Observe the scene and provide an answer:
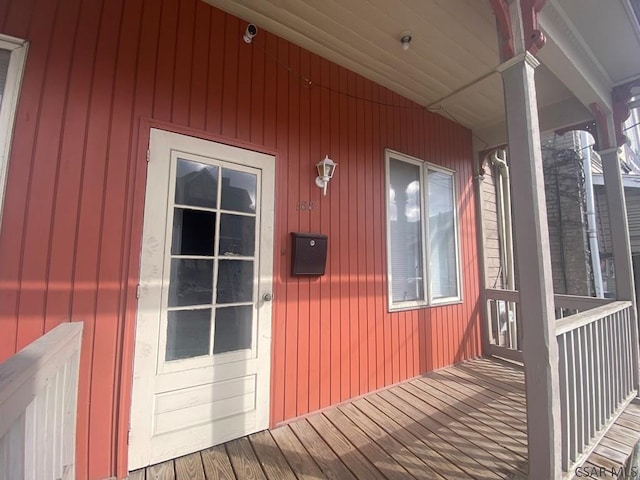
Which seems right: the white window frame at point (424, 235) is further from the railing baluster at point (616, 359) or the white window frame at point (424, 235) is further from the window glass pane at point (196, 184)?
the window glass pane at point (196, 184)

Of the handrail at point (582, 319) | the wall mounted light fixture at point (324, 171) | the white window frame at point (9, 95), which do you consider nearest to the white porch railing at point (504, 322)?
the handrail at point (582, 319)

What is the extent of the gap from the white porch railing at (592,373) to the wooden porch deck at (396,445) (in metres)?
0.13

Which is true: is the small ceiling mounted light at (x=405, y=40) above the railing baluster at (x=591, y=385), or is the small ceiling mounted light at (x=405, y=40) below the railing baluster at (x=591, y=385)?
above

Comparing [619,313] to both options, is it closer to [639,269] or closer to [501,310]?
[501,310]

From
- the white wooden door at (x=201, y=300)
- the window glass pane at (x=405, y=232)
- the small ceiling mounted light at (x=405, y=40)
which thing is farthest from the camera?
the window glass pane at (x=405, y=232)

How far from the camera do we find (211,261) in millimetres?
2047

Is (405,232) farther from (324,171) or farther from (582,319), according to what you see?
(582,319)

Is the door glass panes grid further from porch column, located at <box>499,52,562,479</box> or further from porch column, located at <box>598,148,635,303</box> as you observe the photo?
porch column, located at <box>598,148,635,303</box>

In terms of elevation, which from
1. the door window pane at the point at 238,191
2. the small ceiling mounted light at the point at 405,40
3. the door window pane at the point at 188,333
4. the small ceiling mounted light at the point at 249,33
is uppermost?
the small ceiling mounted light at the point at 405,40

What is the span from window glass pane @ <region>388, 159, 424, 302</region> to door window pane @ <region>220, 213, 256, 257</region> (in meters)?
1.55

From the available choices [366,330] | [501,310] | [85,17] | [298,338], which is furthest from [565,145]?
[85,17]

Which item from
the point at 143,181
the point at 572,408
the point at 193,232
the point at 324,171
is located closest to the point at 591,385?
the point at 572,408

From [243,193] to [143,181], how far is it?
66 cm

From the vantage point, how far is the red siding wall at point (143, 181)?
156 centimetres
